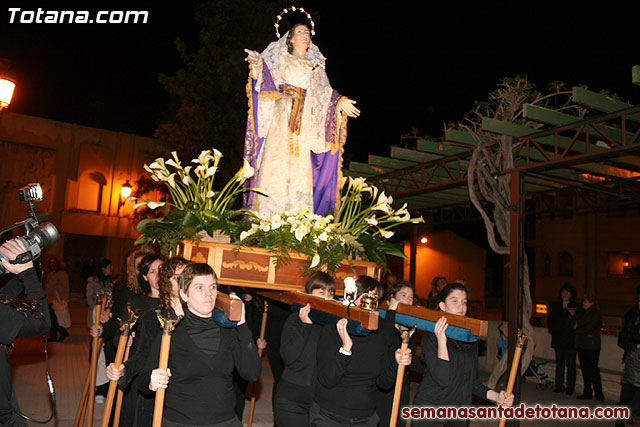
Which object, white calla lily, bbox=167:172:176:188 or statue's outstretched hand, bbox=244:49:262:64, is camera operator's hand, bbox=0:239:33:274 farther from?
statue's outstretched hand, bbox=244:49:262:64

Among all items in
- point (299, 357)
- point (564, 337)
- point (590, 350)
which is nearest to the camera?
point (299, 357)

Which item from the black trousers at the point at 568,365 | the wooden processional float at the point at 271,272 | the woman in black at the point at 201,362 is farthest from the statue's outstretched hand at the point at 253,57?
the black trousers at the point at 568,365

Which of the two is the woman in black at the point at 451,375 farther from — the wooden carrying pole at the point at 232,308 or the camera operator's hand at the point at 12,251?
the camera operator's hand at the point at 12,251

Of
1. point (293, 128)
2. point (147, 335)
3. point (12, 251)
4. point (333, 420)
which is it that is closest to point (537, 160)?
point (293, 128)

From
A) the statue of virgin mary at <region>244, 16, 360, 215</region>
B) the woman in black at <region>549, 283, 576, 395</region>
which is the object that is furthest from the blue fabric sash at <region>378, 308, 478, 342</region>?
the woman in black at <region>549, 283, 576, 395</region>

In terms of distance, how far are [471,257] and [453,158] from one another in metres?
19.4

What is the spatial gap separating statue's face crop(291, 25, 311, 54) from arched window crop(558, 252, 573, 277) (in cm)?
2375

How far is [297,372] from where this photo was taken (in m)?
4.36

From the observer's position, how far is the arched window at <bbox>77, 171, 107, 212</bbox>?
24672 mm

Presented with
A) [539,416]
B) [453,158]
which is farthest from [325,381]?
[453,158]

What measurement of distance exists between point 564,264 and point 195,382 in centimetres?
2604

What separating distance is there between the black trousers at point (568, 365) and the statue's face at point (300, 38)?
24.9ft

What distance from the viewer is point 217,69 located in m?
16.2

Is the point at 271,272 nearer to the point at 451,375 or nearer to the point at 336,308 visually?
the point at 336,308
